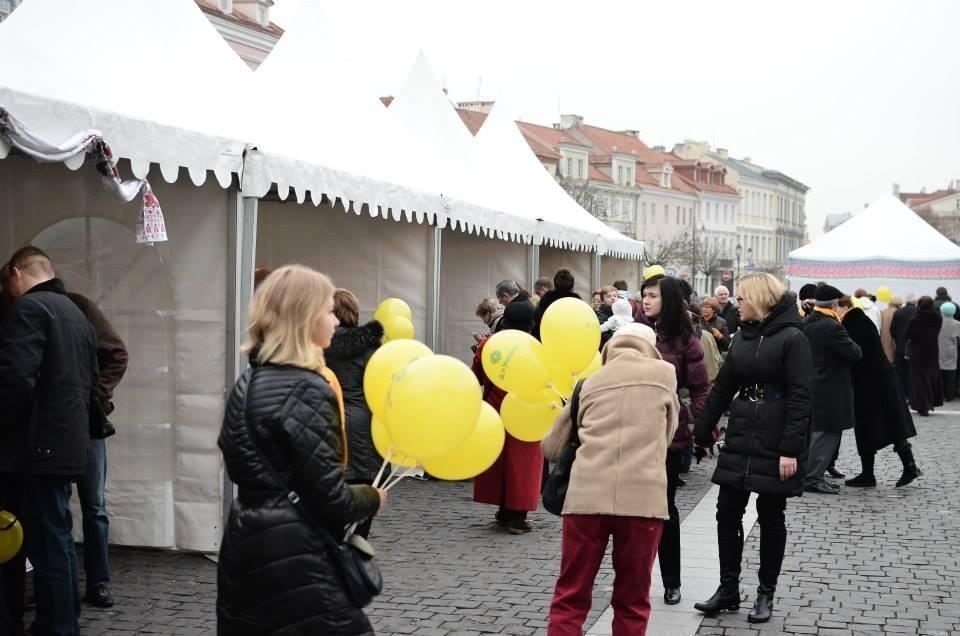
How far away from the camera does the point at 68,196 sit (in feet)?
23.8

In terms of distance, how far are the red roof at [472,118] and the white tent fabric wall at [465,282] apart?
4655cm

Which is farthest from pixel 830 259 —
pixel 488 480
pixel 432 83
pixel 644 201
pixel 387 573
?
pixel 644 201

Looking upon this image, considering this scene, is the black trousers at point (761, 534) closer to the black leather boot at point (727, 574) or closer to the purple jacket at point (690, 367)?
the black leather boot at point (727, 574)

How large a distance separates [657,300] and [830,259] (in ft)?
73.2

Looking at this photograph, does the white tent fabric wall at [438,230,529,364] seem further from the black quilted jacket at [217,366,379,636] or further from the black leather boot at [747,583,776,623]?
the black quilted jacket at [217,366,379,636]

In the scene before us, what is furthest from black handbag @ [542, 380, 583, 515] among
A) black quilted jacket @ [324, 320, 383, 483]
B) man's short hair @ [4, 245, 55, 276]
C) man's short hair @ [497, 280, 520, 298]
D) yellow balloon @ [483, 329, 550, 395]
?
man's short hair @ [497, 280, 520, 298]

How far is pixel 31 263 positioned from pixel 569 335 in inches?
107

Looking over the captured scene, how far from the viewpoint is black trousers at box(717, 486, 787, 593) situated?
6289 mm

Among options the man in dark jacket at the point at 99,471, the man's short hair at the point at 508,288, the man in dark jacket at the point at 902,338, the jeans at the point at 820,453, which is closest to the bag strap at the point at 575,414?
the man in dark jacket at the point at 99,471

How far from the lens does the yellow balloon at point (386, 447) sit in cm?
425

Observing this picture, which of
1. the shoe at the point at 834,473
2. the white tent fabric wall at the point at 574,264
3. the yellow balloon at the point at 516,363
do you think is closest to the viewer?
the yellow balloon at the point at 516,363

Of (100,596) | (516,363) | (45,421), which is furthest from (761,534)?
(45,421)

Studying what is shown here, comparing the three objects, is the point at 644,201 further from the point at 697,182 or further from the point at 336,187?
the point at 336,187

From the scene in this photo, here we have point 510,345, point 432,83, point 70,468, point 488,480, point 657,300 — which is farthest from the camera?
point 432,83
